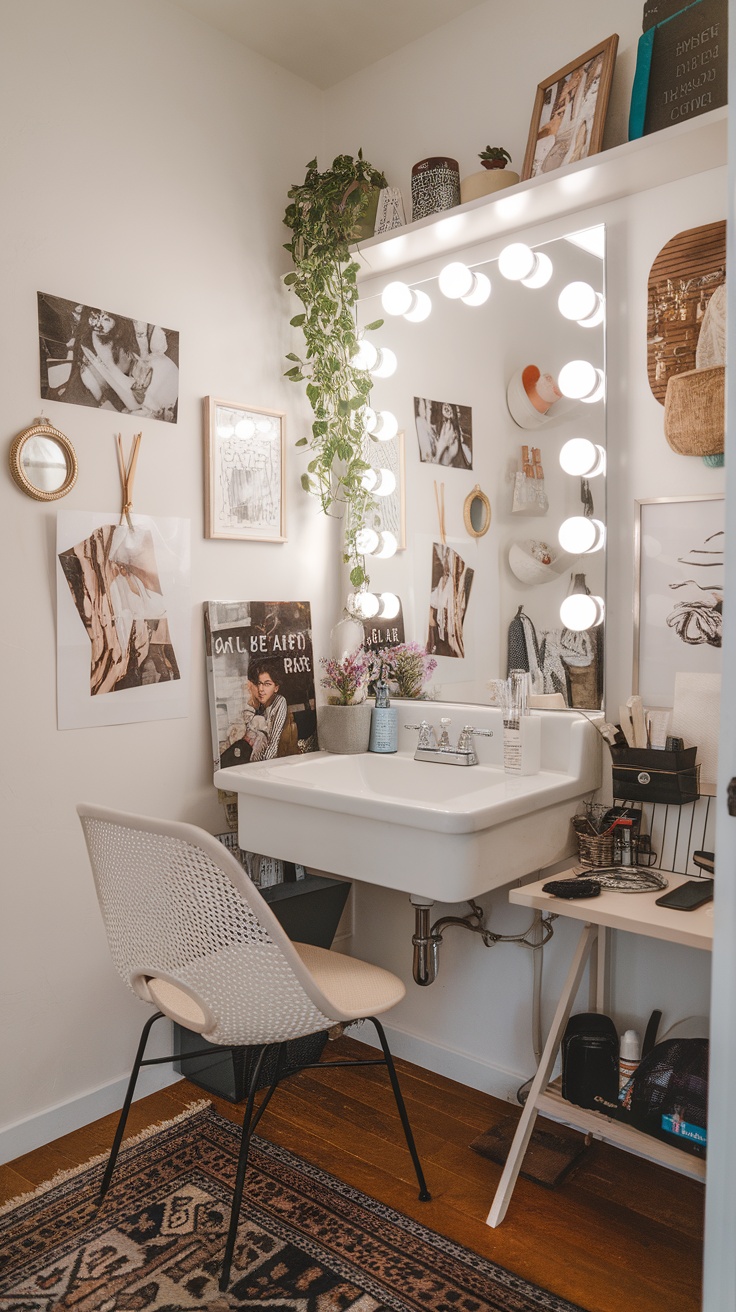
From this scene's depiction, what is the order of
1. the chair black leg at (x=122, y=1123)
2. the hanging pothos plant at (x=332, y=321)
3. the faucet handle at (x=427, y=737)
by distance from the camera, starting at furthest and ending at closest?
the hanging pothos plant at (x=332, y=321), the faucet handle at (x=427, y=737), the chair black leg at (x=122, y=1123)

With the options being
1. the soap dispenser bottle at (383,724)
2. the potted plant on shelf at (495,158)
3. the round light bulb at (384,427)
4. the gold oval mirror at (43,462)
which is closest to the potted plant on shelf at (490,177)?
the potted plant on shelf at (495,158)

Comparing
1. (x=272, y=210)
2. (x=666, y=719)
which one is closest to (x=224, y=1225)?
(x=666, y=719)

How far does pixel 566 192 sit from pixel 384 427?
0.75 meters

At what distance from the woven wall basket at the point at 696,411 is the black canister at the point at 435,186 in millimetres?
759

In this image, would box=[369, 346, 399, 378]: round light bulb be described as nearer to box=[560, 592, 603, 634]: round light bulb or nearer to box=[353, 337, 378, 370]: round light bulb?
box=[353, 337, 378, 370]: round light bulb

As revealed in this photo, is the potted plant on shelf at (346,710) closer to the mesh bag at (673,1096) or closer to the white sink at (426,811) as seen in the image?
the white sink at (426,811)

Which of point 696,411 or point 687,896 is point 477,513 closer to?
point 696,411

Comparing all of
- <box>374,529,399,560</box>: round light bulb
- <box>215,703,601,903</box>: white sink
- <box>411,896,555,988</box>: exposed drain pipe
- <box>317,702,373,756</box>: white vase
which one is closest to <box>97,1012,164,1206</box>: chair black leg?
<box>215,703,601,903</box>: white sink

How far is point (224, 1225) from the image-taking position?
1.76 metres

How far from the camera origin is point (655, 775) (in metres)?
1.86

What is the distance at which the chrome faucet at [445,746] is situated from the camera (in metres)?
2.23

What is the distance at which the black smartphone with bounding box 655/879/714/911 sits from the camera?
65.9 inches

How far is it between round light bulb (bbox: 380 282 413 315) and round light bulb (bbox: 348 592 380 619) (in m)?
0.76

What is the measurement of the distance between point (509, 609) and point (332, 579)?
0.67m
